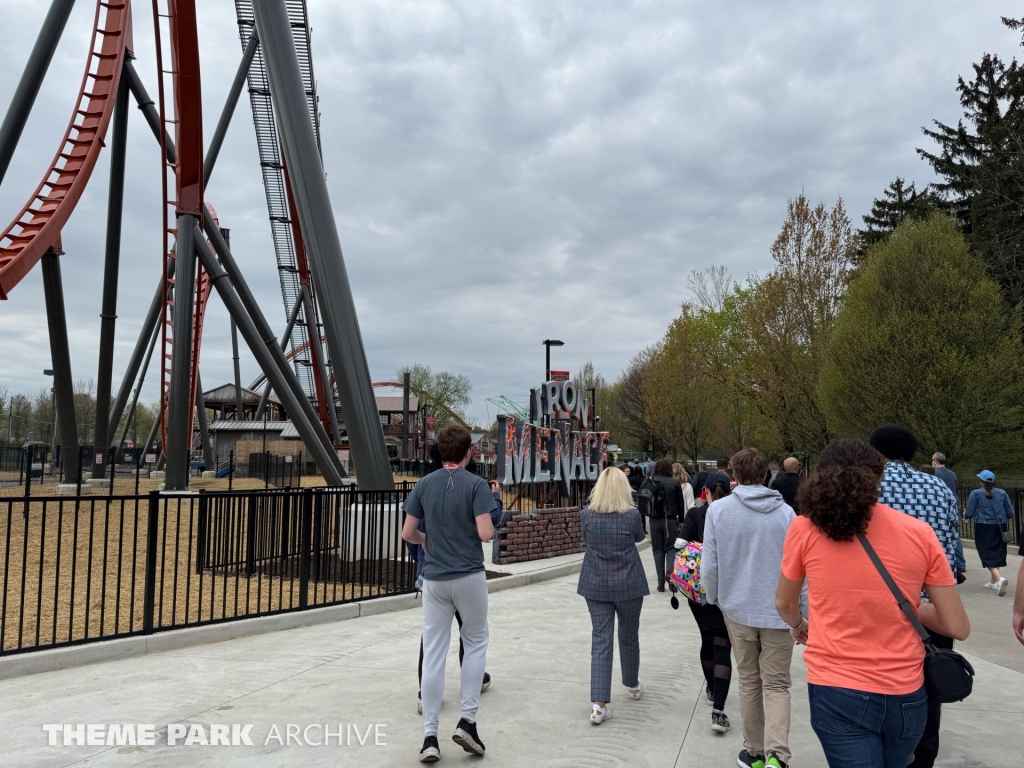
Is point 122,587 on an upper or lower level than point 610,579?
lower

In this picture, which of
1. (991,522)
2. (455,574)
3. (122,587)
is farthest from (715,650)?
(991,522)

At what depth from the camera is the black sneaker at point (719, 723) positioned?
5.00 meters

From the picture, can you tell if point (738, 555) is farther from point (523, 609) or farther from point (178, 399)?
point (178, 399)

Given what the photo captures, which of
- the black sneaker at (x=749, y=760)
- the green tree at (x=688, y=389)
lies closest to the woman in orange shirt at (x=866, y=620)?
the black sneaker at (x=749, y=760)

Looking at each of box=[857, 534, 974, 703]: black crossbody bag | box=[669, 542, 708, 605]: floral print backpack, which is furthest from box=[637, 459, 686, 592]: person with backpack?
box=[857, 534, 974, 703]: black crossbody bag

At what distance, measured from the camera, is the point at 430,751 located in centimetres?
436

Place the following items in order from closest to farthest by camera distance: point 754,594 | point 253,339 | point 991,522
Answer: point 754,594 → point 991,522 → point 253,339

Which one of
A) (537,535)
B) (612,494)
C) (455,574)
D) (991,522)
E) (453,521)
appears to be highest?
(612,494)

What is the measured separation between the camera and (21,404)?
85812mm

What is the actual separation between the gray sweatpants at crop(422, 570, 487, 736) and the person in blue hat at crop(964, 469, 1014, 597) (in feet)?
30.9

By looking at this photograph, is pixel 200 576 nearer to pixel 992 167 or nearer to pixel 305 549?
pixel 305 549

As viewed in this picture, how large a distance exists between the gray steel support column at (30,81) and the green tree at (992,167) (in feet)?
93.5

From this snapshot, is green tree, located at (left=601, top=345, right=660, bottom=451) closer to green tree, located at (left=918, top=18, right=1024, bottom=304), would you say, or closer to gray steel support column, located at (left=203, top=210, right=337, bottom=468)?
green tree, located at (left=918, top=18, right=1024, bottom=304)

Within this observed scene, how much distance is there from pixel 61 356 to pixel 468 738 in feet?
72.5
